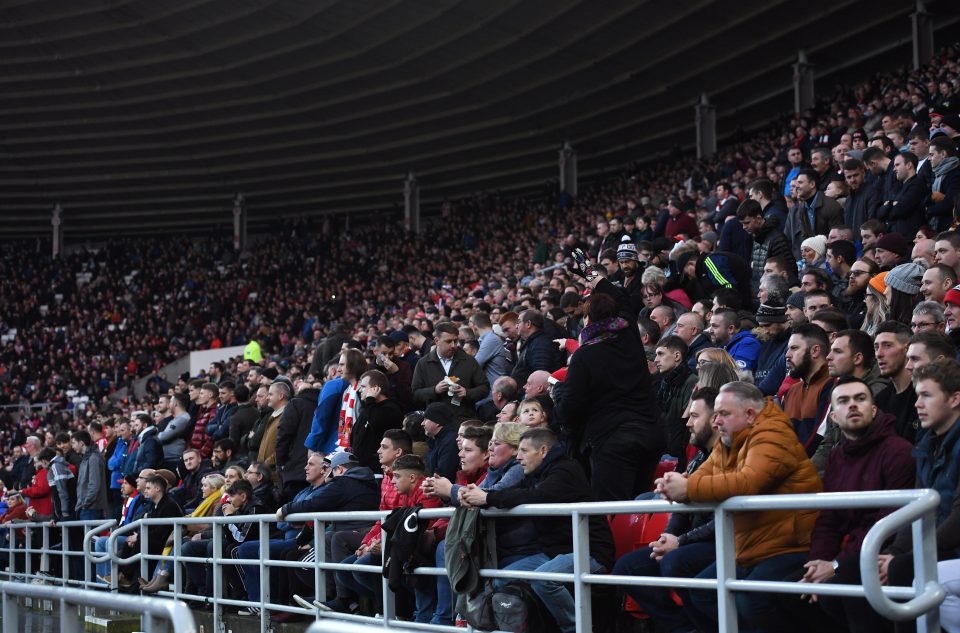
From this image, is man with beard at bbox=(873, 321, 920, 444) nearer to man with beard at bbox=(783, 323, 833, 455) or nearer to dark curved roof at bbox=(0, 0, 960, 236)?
man with beard at bbox=(783, 323, 833, 455)

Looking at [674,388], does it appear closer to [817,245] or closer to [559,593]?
[559,593]

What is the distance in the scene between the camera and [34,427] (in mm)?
28016

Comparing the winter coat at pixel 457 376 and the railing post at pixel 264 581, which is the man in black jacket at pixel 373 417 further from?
the railing post at pixel 264 581

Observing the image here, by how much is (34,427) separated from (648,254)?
70.0ft

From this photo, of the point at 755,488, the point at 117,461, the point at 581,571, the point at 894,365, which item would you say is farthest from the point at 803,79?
the point at 755,488

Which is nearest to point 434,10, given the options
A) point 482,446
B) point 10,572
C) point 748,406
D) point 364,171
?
point 364,171

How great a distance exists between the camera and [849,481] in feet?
14.3

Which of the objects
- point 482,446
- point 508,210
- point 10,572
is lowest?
point 10,572

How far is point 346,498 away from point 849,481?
4.29 meters

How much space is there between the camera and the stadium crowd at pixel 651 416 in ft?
14.6

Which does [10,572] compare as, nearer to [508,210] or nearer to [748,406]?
[748,406]

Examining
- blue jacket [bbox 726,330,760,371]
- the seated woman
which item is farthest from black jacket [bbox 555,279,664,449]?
the seated woman

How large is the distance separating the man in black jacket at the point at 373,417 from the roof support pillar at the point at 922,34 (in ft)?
54.6

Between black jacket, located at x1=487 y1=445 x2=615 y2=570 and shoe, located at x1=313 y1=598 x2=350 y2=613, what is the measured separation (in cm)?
197
